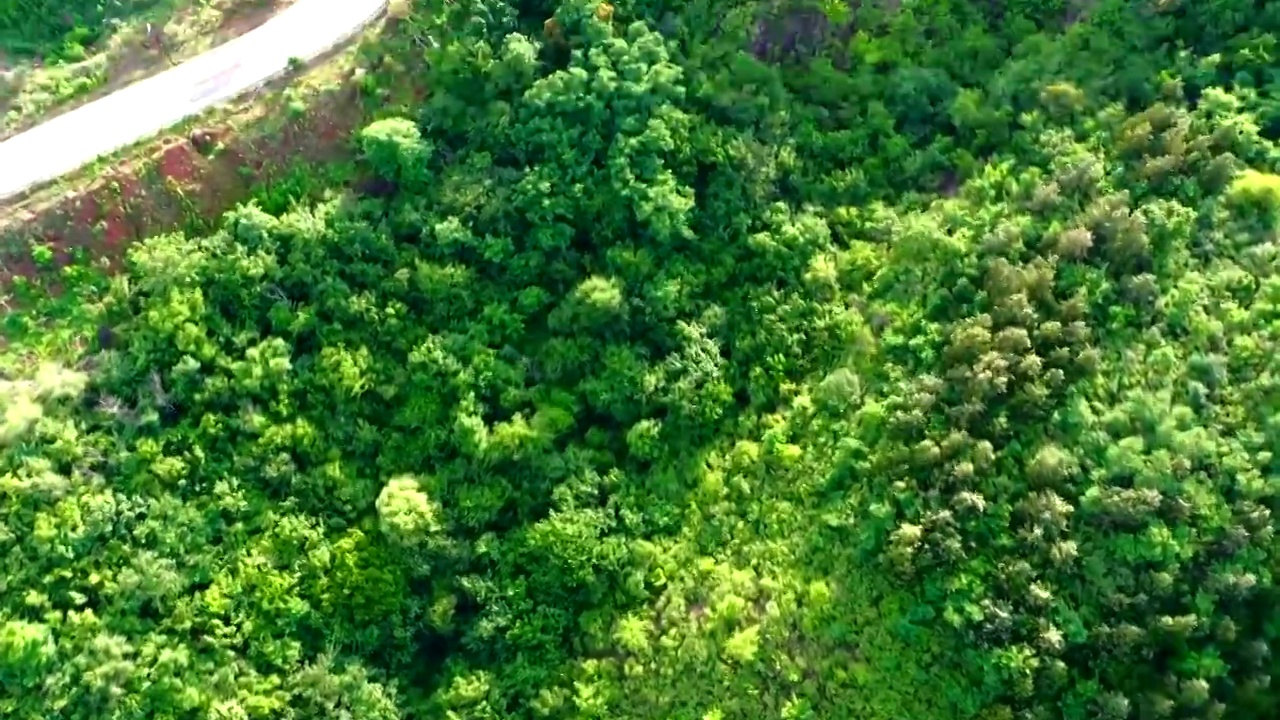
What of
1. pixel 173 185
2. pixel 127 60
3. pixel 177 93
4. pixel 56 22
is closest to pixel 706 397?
pixel 173 185

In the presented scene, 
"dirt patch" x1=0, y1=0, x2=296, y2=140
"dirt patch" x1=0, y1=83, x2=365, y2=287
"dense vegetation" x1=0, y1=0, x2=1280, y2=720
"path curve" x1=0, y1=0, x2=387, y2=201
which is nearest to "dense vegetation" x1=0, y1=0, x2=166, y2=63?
"dirt patch" x1=0, y1=0, x2=296, y2=140

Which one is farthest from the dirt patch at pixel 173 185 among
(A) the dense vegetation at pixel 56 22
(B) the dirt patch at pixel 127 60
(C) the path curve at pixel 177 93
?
(A) the dense vegetation at pixel 56 22

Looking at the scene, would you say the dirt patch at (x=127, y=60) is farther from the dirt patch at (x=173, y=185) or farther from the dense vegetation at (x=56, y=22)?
the dirt patch at (x=173, y=185)

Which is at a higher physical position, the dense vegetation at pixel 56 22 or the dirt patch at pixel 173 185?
the dense vegetation at pixel 56 22

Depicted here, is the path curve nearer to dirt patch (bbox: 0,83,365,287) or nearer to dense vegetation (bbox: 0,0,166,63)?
dirt patch (bbox: 0,83,365,287)

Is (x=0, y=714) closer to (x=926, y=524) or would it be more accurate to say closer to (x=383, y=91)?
(x=383, y=91)

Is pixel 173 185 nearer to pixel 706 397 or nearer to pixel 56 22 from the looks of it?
pixel 56 22
